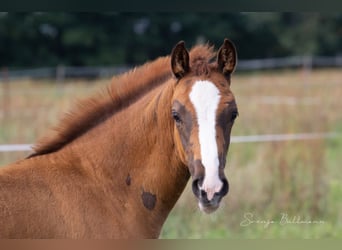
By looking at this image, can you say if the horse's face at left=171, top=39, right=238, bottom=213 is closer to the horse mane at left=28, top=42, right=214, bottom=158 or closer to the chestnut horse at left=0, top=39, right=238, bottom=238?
the chestnut horse at left=0, top=39, right=238, bottom=238

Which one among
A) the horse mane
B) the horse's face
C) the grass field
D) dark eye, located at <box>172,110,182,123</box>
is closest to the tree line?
the grass field

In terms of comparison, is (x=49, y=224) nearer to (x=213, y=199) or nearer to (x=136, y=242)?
(x=136, y=242)

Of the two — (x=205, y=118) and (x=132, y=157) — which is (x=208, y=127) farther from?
(x=132, y=157)

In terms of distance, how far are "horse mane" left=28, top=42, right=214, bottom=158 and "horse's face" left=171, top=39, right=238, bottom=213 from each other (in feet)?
0.65

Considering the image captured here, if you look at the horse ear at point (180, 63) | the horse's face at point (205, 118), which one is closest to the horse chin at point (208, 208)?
the horse's face at point (205, 118)

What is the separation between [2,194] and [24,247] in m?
0.55

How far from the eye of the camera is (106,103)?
3.58 meters

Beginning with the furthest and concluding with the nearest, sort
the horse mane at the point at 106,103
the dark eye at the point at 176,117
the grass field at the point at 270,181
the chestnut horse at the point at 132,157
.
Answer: the grass field at the point at 270,181, the horse mane at the point at 106,103, the dark eye at the point at 176,117, the chestnut horse at the point at 132,157

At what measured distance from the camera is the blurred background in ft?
19.9

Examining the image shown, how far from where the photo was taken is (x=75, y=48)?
83.8 ft

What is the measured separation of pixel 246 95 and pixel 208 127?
463 inches

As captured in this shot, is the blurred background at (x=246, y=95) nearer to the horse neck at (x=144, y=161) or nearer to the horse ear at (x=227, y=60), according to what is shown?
the horse neck at (x=144, y=161)

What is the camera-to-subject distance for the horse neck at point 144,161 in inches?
132

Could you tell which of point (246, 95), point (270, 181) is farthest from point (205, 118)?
point (246, 95)
